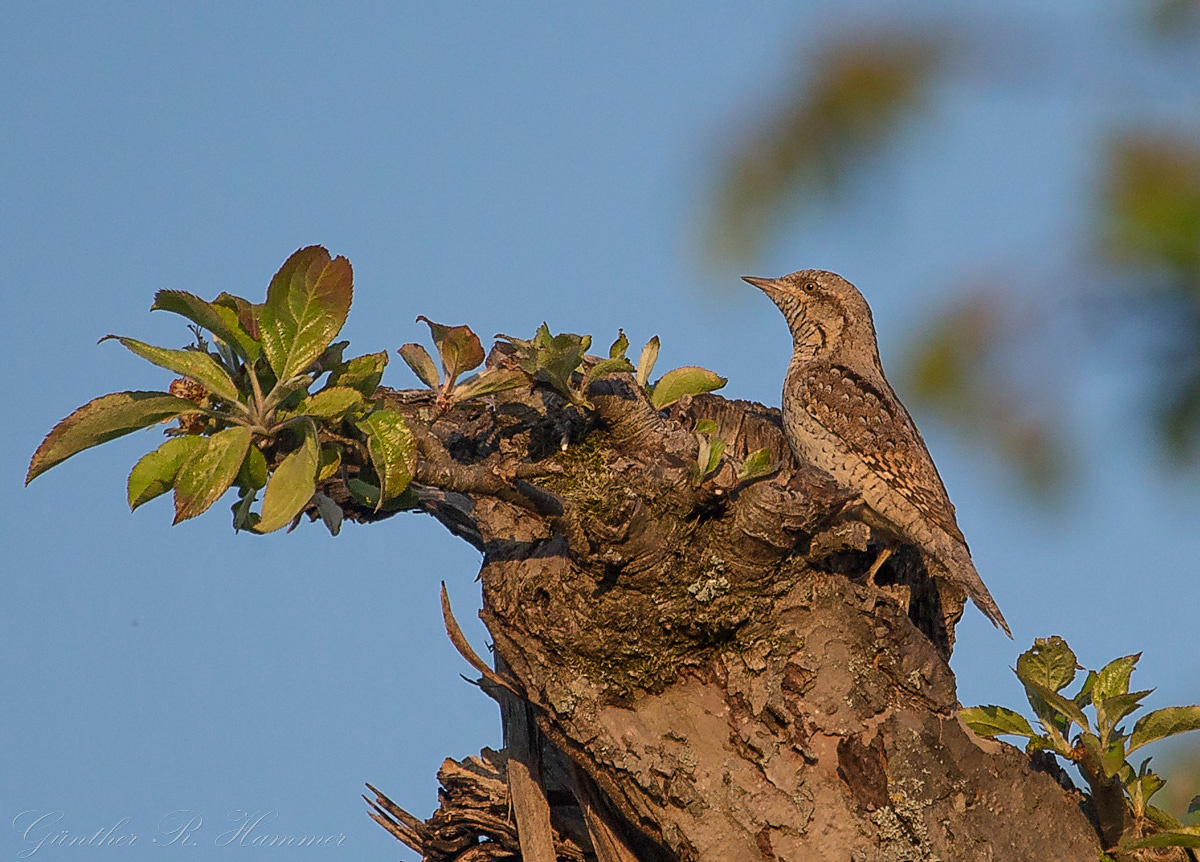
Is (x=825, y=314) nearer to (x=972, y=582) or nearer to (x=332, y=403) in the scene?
(x=972, y=582)

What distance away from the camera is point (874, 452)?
212 inches

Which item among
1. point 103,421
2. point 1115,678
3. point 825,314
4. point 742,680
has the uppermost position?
point 825,314

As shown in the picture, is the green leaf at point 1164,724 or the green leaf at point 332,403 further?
the green leaf at point 1164,724

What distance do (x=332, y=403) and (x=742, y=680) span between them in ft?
4.60

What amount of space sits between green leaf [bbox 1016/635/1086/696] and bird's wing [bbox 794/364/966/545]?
1.60 meters

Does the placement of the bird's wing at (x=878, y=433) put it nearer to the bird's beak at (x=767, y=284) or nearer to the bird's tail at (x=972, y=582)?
the bird's tail at (x=972, y=582)

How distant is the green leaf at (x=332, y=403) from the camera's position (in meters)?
2.99

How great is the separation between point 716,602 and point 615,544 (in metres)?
0.38

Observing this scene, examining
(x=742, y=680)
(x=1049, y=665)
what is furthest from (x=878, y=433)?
(x=742, y=680)

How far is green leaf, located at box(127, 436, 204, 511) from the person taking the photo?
2.78m

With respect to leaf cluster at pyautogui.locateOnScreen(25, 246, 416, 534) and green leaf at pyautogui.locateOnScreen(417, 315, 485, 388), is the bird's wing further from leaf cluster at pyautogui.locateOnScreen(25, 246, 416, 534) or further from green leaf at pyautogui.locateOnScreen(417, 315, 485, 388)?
leaf cluster at pyautogui.locateOnScreen(25, 246, 416, 534)

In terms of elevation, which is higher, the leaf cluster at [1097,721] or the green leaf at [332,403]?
the green leaf at [332,403]

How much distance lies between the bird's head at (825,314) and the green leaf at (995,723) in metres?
2.93

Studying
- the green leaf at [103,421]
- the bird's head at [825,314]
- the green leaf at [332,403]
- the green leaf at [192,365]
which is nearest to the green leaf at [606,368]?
the green leaf at [332,403]
